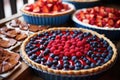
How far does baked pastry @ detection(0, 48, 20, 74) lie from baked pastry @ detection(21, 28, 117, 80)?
0.13ft

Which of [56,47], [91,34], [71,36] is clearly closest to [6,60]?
[56,47]

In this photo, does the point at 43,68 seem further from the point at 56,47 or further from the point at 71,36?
the point at 71,36

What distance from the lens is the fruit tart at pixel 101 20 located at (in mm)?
1110

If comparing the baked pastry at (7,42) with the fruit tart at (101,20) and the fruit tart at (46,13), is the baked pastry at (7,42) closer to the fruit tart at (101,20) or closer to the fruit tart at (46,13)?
the fruit tart at (46,13)

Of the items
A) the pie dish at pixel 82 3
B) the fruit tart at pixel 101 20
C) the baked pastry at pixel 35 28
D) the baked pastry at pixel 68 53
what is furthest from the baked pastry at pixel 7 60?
the pie dish at pixel 82 3

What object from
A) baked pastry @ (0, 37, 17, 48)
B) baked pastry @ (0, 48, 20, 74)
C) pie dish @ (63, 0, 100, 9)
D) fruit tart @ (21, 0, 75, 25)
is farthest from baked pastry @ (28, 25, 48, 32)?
pie dish @ (63, 0, 100, 9)

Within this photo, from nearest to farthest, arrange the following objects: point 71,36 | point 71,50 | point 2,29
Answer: point 71,50 → point 71,36 → point 2,29

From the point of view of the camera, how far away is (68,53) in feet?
2.70

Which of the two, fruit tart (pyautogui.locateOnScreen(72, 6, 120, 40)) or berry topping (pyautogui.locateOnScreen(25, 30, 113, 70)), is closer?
berry topping (pyautogui.locateOnScreen(25, 30, 113, 70))

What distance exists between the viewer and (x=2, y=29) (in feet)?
3.54

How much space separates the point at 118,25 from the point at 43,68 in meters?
0.60

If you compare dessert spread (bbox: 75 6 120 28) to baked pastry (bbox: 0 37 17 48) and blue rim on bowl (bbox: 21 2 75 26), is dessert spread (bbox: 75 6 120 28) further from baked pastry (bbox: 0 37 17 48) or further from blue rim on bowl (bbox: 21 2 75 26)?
baked pastry (bbox: 0 37 17 48)

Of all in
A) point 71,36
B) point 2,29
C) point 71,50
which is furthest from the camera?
point 2,29

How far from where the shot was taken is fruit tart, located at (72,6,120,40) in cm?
111
